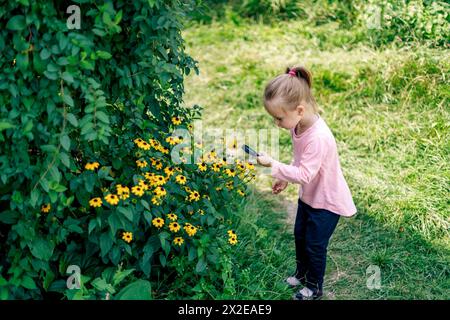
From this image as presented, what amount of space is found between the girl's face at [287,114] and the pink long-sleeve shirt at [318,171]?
0.25ft

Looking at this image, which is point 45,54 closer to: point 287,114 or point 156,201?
point 156,201

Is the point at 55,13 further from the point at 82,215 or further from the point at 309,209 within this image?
the point at 309,209

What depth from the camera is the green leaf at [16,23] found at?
8.39ft

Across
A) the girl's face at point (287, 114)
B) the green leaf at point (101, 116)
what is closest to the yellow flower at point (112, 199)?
the green leaf at point (101, 116)

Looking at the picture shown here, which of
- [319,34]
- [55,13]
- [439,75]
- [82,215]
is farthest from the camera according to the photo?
[319,34]

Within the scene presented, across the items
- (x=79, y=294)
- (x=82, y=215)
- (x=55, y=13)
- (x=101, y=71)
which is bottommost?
(x=79, y=294)

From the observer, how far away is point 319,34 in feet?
21.9

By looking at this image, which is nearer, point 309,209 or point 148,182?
point 148,182

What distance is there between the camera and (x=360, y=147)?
196 inches

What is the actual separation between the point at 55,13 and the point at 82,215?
3.10 feet

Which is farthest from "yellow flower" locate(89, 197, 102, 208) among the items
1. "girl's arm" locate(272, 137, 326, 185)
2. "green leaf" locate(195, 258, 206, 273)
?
"girl's arm" locate(272, 137, 326, 185)

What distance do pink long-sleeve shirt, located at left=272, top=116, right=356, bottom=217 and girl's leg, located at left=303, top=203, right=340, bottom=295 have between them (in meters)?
0.04

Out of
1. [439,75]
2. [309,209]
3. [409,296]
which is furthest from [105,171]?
[439,75]

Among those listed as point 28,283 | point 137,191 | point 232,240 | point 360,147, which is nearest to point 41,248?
point 28,283
